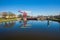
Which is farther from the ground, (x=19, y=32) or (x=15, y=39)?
(x=19, y=32)

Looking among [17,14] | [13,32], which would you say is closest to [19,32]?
[13,32]

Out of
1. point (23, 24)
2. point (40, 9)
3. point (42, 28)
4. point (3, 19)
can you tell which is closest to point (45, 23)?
point (42, 28)

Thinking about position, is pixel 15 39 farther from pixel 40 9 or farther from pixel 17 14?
pixel 40 9

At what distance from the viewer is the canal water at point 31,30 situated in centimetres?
245

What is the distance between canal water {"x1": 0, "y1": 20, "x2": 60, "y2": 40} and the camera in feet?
8.03

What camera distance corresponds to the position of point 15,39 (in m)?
2.43

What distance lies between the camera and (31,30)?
2.48 m

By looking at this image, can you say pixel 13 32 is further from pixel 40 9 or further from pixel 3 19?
pixel 40 9

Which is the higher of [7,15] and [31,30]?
[7,15]

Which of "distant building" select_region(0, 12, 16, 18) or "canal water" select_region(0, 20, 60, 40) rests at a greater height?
"distant building" select_region(0, 12, 16, 18)

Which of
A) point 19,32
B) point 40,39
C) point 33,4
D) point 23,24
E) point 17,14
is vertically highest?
point 33,4

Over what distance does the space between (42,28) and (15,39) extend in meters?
0.67

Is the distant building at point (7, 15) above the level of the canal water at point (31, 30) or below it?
above

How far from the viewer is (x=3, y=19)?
2568 mm
